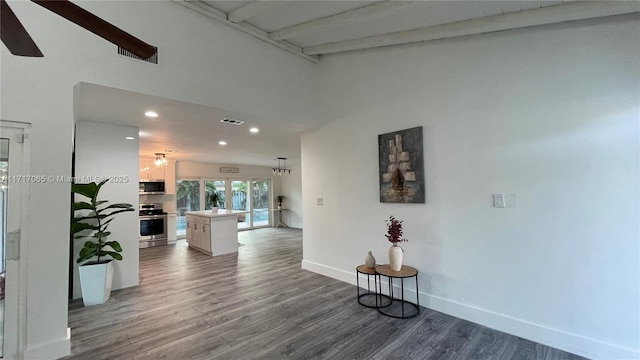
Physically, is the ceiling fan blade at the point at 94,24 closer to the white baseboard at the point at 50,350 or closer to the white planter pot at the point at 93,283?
the white baseboard at the point at 50,350

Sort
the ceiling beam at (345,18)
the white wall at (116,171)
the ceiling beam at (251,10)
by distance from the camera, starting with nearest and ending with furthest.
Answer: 1. the ceiling beam at (345,18)
2. the ceiling beam at (251,10)
3. the white wall at (116,171)

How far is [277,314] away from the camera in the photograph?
311 cm

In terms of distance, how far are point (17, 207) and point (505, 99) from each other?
4523 millimetres

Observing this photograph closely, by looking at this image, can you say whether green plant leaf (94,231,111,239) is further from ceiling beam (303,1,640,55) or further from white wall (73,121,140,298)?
ceiling beam (303,1,640,55)

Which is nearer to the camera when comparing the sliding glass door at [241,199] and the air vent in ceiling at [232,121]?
the air vent in ceiling at [232,121]

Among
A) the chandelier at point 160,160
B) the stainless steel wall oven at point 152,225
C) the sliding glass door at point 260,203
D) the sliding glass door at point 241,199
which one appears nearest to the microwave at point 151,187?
the stainless steel wall oven at point 152,225

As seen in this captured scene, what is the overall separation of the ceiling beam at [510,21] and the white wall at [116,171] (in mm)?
3656

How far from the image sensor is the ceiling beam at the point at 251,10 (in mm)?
2860

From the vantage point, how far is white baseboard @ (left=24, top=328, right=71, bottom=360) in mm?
2248

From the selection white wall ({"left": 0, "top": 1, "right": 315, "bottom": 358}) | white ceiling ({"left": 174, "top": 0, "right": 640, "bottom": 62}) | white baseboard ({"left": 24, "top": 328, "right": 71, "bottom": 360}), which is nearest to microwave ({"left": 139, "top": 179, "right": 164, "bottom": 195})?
white wall ({"left": 0, "top": 1, "right": 315, "bottom": 358})

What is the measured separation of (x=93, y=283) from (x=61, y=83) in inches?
96.5

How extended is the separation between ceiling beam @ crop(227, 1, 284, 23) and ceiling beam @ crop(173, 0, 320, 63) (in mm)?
93

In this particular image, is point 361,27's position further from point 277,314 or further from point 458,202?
point 277,314

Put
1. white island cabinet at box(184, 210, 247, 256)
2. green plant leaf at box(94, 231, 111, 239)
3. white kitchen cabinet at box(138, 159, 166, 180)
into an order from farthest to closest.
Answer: white kitchen cabinet at box(138, 159, 166, 180), white island cabinet at box(184, 210, 247, 256), green plant leaf at box(94, 231, 111, 239)
